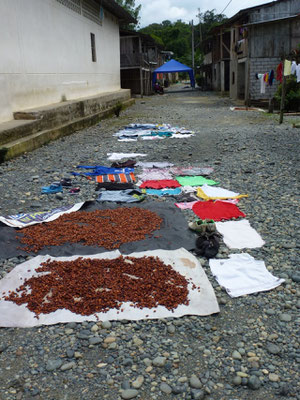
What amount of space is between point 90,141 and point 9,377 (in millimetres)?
7932

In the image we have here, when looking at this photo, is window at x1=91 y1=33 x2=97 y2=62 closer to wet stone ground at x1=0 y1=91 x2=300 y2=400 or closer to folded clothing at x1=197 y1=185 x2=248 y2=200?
folded clothing at x1=197 y1=185 x2=248 y2=200

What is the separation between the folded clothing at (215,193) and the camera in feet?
16.4

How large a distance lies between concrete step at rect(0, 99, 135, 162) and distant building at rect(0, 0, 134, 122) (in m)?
0.77

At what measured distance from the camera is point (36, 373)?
217cm

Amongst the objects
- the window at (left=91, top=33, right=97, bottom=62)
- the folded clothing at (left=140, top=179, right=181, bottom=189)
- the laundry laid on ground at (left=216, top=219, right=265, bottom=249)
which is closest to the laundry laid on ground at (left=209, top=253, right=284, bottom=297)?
the laundry laid on ground at (left=216, top=219, right=265, bottom=249)

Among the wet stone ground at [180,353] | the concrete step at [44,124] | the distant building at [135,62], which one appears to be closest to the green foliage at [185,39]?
the distant building at [135,62]

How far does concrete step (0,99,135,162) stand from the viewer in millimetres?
7228

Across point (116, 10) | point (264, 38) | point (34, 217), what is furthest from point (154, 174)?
point (264, 38)

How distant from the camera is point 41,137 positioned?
28.6 feet

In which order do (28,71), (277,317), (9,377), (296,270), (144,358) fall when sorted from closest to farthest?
(9,377)
(144,358)
(277,317)
(296,270)
(28,71)

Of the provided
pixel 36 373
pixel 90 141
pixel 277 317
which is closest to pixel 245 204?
pixel 277 317

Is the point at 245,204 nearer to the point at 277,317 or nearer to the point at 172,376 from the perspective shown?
the point at 277,317

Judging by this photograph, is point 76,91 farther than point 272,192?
Yes

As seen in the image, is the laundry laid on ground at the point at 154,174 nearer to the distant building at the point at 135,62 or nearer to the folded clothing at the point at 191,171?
the folded clothing at the point at 191,171
